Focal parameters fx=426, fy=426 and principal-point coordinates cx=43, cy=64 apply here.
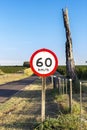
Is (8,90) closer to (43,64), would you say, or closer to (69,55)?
(69,55)

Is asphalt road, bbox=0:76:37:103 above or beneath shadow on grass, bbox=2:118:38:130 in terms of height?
above

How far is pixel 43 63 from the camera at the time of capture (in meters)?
11.1

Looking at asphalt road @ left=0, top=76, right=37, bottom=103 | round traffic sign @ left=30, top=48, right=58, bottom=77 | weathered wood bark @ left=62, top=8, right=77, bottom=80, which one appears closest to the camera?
round traffic sign @ left=30, top=48, right=58, bottom=77

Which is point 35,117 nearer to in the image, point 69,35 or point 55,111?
point 55,111

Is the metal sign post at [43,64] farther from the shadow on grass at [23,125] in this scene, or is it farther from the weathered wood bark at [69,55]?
the weathered wood bark at [69,55]

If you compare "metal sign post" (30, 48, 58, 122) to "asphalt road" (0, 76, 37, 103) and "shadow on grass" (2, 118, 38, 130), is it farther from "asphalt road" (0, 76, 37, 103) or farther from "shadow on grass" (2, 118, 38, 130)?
"asphalt road" (0, 76, 37, 103)

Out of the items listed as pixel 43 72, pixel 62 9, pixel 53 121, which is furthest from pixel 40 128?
pixel 62 9

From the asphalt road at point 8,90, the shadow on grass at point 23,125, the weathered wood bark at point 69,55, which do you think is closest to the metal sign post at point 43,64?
the shadow on grass at point 23,125

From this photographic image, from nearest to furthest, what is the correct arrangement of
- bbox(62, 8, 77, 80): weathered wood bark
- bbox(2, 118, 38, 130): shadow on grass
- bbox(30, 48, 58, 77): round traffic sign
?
bbox(30, 48, 58, 77): round traffic sign < bbox(2, 118, 38, 130): shadow on grass < bbox(62, 8, 77, 80): weathered wood bark

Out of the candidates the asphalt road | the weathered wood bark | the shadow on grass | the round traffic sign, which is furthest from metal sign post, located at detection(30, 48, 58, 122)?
the weathered wood bark

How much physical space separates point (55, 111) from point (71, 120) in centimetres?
395

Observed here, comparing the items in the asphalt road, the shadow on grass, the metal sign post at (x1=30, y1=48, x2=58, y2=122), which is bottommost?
the shadow on grass

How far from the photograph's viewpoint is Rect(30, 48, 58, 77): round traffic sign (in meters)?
11.1

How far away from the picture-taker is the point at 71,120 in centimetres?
1091
